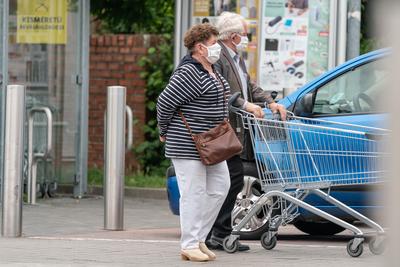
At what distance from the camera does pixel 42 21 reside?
491 inches

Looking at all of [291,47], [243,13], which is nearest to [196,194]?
[291,47]

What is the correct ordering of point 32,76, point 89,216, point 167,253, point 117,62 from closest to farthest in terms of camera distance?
point 167,253 → point 89,216 → point 32,76 → point 117,62

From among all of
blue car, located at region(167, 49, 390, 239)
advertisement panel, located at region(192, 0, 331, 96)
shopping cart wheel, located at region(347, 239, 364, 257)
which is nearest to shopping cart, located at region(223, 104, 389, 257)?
shopping cart wheel, located at region(347, 239, 364, 257)

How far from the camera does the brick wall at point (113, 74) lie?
50.0 ft

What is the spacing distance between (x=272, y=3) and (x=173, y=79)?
501 cm

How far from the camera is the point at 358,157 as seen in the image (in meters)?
7.23

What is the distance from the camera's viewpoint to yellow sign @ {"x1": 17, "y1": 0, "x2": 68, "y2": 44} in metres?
12.2

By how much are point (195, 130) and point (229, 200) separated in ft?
3.30

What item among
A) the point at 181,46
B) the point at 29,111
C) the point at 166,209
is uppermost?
the point at 181,46

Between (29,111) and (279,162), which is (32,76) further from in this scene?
(279,162)

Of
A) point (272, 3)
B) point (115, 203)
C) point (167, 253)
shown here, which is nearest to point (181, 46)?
point (272, 3)

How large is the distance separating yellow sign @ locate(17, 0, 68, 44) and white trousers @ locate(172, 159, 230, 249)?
19.2ft

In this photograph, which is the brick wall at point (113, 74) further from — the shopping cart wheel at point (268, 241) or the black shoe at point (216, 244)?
the shopping cart wheel at point (268, 241)

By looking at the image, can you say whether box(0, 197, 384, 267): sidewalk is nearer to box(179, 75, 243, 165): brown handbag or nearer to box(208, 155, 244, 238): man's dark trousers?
box(208, 155, 244, 238): man's dark trousers
